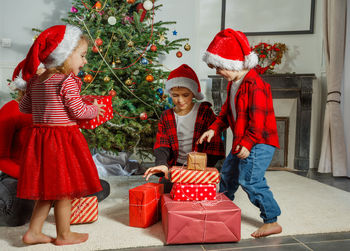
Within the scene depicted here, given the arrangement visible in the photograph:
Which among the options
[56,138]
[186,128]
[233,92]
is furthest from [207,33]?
[56,138]

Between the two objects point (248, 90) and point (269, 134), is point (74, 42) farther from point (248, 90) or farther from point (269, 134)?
point (269, 134)

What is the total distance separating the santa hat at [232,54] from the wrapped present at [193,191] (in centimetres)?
64

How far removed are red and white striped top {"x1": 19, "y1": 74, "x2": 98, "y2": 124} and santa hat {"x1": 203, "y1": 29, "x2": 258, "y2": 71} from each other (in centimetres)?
74

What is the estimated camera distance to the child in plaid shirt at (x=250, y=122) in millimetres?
1531

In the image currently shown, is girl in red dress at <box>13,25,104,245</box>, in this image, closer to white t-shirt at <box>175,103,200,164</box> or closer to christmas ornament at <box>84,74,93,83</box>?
white t-shirt at <box>175,103,200,164</box>

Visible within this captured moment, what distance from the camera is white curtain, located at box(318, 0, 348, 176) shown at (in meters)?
3.23

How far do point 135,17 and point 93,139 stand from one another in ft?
3.80

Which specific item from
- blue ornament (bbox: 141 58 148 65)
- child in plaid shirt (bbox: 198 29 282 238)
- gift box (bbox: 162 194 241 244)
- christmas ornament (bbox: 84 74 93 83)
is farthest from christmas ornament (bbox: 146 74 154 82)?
gift box (bbox: 162 194 241 244)

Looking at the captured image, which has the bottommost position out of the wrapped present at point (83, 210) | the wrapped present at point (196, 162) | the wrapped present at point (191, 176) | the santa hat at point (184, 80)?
the wrapped present at point (83, 210)

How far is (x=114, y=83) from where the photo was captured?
2.88m

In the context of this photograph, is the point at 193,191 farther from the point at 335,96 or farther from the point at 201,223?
the point at 335,96

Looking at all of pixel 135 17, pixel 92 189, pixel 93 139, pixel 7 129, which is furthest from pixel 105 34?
pixel 92 189

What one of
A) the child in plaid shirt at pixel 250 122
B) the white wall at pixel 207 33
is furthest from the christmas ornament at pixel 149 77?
the white wall at pixel 207 33

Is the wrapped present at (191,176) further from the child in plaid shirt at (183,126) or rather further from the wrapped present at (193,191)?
the child in plaid shirt at (183,126)
